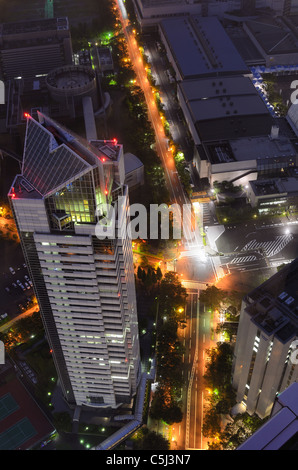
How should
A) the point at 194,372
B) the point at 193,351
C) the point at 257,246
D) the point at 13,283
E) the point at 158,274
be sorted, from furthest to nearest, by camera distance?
the point at 257,246
the point at 13,283
the point at 158,274
the point at 193,351
the point at 194,372

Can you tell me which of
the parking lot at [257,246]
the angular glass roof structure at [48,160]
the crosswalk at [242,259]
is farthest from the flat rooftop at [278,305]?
the angular glass roof structure at [48,160]

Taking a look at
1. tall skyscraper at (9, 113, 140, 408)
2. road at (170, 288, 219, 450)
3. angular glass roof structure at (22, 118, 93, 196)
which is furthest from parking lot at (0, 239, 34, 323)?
angular glass roof structure at (22, 118, 93, 196)

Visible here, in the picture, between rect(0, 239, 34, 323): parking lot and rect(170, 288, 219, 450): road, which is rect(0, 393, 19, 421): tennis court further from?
rect(170, 288, 219, 450): road

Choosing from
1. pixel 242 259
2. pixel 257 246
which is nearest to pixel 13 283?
pixel 242 259

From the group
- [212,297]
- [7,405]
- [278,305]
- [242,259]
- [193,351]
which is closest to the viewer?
[278,305]

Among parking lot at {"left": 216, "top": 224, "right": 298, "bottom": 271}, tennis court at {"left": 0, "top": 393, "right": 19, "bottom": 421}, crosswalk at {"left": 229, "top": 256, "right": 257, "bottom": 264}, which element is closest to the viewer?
tennis court at {"left": 0, "top": 393, "right": 19, "bottom": 421}

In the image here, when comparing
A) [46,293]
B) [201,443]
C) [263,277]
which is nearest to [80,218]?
[46,293]

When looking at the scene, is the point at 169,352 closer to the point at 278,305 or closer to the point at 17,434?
the point at 278,305
